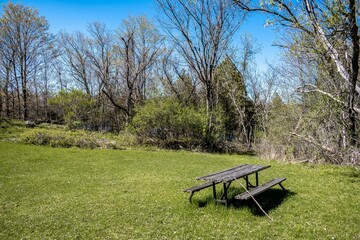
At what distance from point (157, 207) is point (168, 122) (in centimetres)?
1528

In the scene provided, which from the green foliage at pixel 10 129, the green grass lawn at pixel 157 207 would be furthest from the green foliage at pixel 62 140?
the green grass lawn at pixel 157 207

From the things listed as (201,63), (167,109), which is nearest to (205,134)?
(167,109)

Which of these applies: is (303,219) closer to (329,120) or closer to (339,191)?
(339,191)

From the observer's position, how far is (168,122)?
70.2ft

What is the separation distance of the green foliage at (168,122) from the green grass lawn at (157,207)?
10.8 metres

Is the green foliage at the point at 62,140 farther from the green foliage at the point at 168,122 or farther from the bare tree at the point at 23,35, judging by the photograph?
the bare tree at the point at 23,35

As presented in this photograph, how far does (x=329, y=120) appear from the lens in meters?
12.3

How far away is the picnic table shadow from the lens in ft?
19.7

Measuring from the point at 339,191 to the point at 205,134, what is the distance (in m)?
13.9

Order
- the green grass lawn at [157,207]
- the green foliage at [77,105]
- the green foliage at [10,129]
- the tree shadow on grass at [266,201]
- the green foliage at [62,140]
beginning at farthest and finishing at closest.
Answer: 1. the green foliage at [77,105]
2. the green foliage at [10,129]
3. the green foliage at [62,140]
4. the tree shadow on grass at [266,201]
5. the green grass lawn at [157,207]

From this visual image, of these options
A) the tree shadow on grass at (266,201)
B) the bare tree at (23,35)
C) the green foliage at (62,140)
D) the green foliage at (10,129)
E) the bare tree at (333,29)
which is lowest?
the tree shadow on grass at (266,201)

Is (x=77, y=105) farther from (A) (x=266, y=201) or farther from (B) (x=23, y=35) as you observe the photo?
(A) (x=266, y=201)

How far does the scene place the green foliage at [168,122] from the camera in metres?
21.0

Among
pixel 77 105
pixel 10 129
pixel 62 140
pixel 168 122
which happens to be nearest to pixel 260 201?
pixel 62 140
